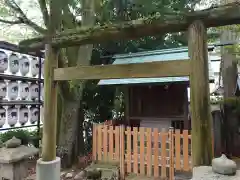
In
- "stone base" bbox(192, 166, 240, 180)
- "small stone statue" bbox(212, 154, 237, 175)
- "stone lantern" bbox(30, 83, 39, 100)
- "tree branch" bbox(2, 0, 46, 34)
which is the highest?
"tree branch" bbox(2, 0, 46, 34)

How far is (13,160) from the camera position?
3201 mm

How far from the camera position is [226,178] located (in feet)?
6.43

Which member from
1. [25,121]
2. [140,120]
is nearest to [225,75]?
[140,120]

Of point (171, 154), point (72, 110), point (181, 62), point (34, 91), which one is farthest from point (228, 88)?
point (34, 91)

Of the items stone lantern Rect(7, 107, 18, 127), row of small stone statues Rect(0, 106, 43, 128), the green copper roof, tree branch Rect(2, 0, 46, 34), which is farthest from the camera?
stone lantern Rect(7, 107, 18, 127)

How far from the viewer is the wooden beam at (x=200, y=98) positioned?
266 cm

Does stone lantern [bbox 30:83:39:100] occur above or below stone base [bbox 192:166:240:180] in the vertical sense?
above

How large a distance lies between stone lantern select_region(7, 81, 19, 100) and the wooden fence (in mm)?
2549

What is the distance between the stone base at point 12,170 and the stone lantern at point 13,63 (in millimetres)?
3596

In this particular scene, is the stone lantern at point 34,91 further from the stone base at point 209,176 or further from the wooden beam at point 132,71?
the stone base at point 209,176

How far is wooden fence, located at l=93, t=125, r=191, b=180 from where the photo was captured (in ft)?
16.3

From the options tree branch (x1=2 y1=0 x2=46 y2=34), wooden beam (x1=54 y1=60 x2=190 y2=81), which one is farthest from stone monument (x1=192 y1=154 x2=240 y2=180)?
tree branch (x1=2 y1=0 x2=46 y2=34)

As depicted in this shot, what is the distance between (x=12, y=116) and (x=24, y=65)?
5.08 feet

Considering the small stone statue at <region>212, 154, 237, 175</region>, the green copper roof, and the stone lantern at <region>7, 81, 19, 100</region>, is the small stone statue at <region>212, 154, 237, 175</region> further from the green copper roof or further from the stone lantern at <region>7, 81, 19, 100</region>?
the stone lantern at <region>7, 81, 19, 100</region>
